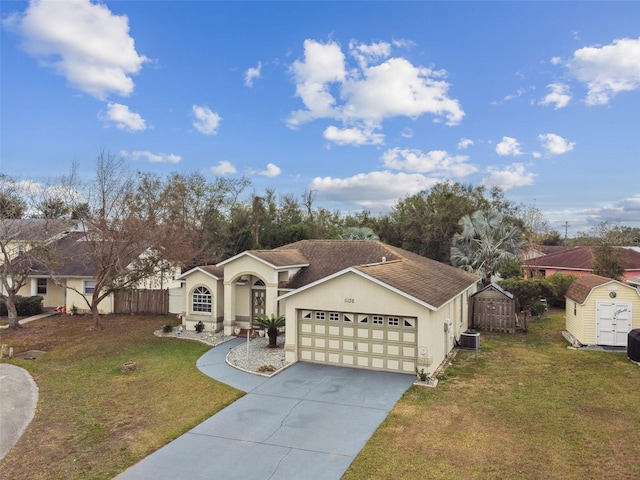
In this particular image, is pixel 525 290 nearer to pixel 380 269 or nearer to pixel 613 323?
pixel 613 323

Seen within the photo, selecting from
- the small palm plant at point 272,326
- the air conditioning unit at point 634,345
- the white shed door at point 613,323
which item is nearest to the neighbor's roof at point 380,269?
the small palm plant at point 272,326

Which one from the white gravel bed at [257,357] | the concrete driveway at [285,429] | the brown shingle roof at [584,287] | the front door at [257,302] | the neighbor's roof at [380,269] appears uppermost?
the neighbor's roof at [380,269]

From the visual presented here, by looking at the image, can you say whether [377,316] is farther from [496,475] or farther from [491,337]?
[491,337]

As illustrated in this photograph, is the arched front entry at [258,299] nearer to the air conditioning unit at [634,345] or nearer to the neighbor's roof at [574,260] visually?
→ the air conditioning unit at [634,345]

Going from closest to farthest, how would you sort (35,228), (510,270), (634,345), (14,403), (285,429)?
(285,429) → (14,403) → (634,345) → (35,228) → (510,270)

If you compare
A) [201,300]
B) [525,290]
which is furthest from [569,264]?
[201,300]
